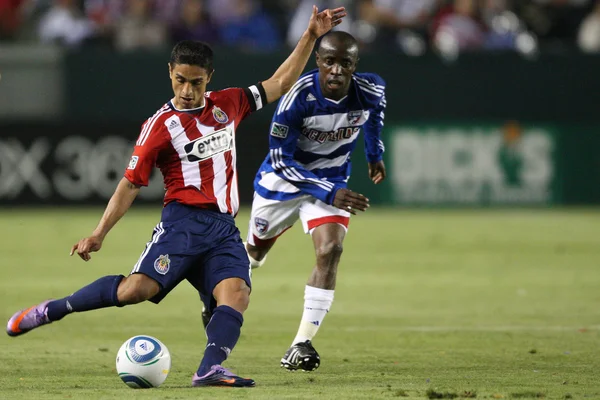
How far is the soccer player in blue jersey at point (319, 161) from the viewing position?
7.06 meters

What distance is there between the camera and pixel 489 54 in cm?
1820

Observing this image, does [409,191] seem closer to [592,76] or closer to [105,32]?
[592,76]

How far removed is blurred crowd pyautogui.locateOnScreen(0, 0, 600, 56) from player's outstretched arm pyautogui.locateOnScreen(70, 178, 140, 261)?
1199cm

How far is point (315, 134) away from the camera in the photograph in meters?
7.45

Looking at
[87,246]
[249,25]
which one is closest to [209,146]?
[87,246]

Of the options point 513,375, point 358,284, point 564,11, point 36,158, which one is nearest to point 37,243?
point 36,158

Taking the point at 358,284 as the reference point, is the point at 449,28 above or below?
above

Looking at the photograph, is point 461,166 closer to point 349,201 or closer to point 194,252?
point 349,201

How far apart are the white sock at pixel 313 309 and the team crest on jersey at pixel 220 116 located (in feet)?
4.19

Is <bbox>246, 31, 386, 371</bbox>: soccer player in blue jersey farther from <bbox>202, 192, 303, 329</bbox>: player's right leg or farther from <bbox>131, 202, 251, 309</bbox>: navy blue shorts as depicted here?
<bbox>131, 202, 251, 309</bbox>: navy blue shorts

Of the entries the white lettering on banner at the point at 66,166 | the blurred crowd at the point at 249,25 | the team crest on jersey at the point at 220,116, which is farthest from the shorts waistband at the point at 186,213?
the blurred crowd at the point at 249,25

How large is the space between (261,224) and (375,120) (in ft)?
3.54

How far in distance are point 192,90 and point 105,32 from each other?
40.9 feet

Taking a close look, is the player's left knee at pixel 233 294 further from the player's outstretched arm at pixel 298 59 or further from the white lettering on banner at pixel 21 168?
the white lettering on banner at pixel 21 168
